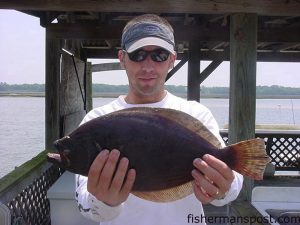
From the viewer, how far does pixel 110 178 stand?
1.79 metres

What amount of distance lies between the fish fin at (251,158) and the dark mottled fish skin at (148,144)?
22 mm

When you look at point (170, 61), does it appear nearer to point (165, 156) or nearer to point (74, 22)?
point (165, 156)

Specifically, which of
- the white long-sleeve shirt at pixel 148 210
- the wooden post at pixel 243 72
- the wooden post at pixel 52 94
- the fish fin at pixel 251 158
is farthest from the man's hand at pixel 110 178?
the wooden post at pixel 52 94

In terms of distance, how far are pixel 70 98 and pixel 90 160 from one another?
5.86m

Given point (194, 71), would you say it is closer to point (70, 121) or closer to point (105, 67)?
point (70, 121)

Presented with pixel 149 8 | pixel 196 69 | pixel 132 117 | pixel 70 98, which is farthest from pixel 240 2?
pixel 70 98

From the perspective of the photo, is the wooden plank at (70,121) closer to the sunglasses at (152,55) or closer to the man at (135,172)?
the man at (135,172)

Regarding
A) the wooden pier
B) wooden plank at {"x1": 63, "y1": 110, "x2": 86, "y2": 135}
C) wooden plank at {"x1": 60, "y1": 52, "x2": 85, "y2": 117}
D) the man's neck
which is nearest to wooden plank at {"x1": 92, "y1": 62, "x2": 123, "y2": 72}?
the wooden pier

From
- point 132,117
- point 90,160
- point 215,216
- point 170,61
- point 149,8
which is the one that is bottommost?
point 215,216

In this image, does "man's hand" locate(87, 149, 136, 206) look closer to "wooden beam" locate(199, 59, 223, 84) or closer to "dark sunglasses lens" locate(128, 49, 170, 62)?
"dark sunglasses lens" locate(128, 49, 170, 62)

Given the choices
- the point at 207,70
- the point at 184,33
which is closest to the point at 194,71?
the point at 207,70

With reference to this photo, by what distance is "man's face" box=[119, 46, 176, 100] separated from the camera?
2090 millimetres

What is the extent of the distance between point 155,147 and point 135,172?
0.14 metres

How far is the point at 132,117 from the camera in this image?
182cm
